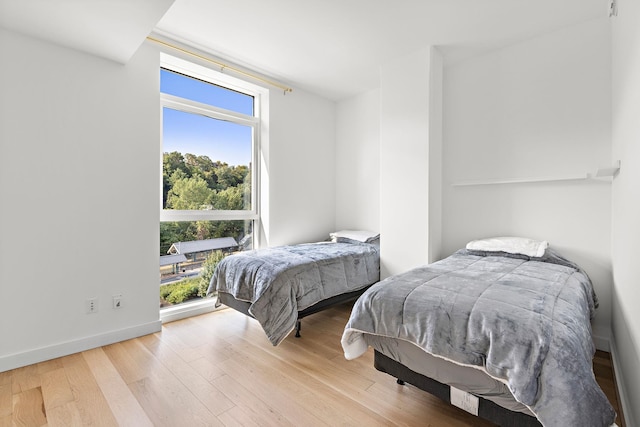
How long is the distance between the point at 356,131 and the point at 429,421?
→ 3475 mm

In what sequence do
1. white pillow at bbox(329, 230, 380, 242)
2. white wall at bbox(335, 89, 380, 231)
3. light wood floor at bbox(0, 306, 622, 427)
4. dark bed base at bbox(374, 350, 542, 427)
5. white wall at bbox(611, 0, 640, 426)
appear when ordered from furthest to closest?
1. white wall at bbox(335, 89, 380, 231)
2. white pillow at bbox(329, 230, 380, 242)
3. light wood floor at bbox(0, 306, 622, 427)
4. white wall at bbox(611, 0, 640, 426)
5. dark bed base at bbox(374, 350, 542, 427)

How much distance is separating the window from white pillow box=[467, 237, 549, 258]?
2479 mm

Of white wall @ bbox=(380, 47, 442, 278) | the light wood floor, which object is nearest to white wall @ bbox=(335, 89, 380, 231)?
white wall @ bbox=(380, 47, 442, 278)

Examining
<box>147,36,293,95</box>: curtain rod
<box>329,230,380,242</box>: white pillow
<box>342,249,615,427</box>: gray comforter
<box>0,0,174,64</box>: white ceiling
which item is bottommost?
<box>342,249,615,427</box>: gray comforter

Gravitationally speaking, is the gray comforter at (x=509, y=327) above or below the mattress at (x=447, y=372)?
above

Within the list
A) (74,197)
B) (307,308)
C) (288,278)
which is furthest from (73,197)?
(307,308)

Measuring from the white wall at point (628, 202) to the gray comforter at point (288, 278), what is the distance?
1.90 metres

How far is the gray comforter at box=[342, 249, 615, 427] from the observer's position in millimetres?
1108

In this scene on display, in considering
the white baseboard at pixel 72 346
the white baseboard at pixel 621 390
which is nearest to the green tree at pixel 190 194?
the white baseboard at pixel 72 346

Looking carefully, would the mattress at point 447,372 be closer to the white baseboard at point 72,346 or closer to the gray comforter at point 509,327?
the gray comforter at point 509,327

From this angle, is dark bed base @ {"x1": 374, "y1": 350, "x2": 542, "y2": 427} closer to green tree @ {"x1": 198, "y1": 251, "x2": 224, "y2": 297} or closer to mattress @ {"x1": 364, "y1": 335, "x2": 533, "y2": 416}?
mattress @ {"x1": 364, "y1": 335, "x2": 533, "y2": 416}

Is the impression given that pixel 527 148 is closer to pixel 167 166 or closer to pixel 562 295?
pixel 562 295

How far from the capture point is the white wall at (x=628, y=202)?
1.40 metres

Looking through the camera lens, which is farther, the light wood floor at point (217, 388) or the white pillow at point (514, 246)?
the white pillow at point (514, 246)
